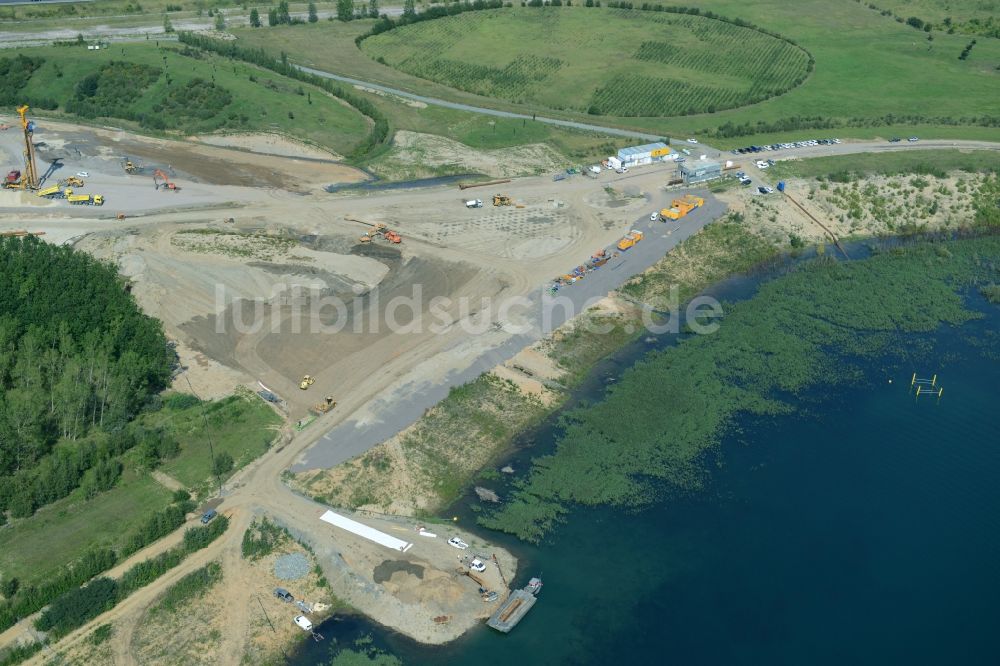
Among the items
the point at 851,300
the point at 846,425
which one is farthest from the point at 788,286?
the point at 846,425

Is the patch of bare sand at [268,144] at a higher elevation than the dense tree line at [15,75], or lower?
lower

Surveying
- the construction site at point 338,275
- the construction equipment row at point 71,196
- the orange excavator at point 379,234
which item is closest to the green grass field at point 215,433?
the construction site at point 338,275

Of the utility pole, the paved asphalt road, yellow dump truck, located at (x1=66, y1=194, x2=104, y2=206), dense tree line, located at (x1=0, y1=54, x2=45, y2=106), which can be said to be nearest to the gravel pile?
the utility pole

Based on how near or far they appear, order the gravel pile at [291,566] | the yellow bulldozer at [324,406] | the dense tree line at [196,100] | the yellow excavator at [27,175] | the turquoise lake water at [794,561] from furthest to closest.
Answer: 1. the dense tree line at [196,100]
2. the yellow excavator at [27,175]
3. the yellow bulldozer at [324,406]
4. the gravel pile at [291,566]
5. the turquoise lake water at [794,561]

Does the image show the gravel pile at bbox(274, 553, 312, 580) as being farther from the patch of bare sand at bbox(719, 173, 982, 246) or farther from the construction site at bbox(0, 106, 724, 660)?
the patch of bare sand at bbox(719, 173, 982, 246)

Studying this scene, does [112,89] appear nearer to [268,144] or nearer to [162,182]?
[268,144]

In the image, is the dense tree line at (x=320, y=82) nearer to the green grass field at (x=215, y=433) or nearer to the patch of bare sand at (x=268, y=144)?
the patch of bare sand at (x=268, y=144)
